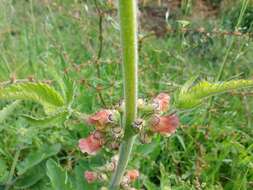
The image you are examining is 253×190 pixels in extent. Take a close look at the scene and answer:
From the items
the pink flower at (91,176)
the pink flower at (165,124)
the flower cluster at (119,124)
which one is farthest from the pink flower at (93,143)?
the pink flower at (91,176)

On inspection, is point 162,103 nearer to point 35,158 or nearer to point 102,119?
point 102,119

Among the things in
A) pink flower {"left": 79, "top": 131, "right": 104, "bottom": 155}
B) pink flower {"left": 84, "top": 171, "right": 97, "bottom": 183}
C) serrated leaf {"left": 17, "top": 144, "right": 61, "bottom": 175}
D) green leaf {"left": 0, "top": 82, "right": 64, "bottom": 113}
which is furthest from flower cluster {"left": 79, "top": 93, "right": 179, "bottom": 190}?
serrated leaf {"left": 17, "top": 144, "right": 61, "bottom": 175}

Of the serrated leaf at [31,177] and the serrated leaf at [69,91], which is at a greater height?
the serrated leaf at [69,91]

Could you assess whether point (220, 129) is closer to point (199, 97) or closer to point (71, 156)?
point (71, 156)

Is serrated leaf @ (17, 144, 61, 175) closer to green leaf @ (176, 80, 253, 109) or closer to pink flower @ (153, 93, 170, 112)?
pink flower @ (153, 93, 170, 112)

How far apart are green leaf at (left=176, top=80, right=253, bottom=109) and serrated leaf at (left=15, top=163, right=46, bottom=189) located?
73 cm

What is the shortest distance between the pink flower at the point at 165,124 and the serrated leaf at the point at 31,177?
660 millimetres

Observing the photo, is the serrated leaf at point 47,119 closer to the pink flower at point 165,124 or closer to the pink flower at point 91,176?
the pink flower at point 165,124

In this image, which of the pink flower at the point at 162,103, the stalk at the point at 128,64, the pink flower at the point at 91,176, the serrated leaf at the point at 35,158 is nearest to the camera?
the stalk at the point at 128,64

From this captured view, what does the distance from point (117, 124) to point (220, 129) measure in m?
1.12

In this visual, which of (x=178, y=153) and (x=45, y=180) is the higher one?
(x=45, y=180)

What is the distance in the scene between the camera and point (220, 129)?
2.11 metres

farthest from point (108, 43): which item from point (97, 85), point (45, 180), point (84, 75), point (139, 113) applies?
point (139, 113)

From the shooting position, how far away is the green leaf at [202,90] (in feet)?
3.01
